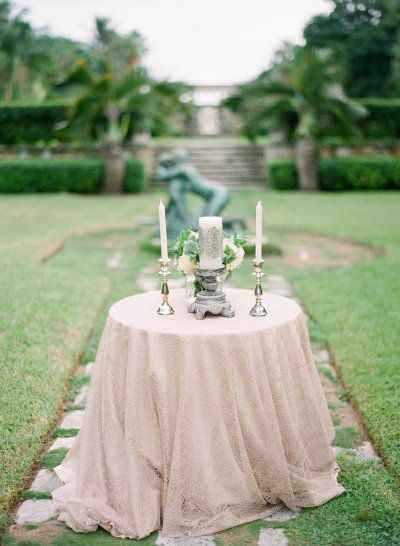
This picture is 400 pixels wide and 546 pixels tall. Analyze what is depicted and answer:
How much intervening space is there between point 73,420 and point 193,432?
1448 millimetres

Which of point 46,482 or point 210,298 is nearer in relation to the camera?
point 210,298

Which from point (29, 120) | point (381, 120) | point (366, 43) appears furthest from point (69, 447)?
point (366, 43)

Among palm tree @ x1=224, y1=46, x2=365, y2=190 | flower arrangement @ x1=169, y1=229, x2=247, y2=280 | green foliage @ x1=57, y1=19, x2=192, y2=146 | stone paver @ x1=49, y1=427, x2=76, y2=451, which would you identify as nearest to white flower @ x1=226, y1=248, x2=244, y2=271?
flower arrangement @ x1=169, y1=229, x2=247, y2=280

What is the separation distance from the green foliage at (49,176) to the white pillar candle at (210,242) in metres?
15.6

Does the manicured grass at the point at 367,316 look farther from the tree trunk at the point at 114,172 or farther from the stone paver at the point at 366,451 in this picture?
the tree trunk at the point at 114,172

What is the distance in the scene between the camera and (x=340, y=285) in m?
7.22

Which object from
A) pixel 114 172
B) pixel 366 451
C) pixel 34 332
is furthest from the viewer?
pixel 114 172

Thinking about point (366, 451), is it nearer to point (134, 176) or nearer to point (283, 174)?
point (134, 176)

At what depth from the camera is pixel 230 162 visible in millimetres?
21344

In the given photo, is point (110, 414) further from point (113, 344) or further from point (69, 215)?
point (69, 215)

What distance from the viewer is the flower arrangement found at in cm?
313

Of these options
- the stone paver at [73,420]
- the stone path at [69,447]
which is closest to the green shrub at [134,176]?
the stone path at [69,447]

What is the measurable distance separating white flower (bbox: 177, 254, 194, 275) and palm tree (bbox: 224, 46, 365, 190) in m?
15.8

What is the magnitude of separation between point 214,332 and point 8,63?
29.9 m
